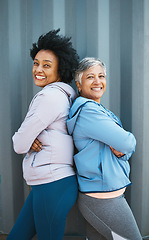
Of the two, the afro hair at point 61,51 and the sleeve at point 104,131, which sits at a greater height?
the afro hair at point 61,51

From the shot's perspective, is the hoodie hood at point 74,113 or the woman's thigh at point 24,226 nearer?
the hoodie hood at point 74,113

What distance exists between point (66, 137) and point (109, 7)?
4.36 ft

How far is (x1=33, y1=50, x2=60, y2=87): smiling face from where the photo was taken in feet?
5.39

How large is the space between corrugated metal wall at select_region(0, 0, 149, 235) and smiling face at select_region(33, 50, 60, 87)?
50cm

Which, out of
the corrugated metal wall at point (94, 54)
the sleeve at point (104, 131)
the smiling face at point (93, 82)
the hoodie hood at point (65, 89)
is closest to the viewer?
the sleeve at point (104, 131)

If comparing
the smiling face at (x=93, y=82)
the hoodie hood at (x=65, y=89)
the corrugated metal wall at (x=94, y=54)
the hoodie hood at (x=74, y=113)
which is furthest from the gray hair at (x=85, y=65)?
the corrugated metal wall at (x=94, y=54)

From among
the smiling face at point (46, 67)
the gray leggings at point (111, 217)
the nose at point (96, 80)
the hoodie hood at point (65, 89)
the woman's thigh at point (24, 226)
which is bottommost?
the woman's thigh at point (24, 226)

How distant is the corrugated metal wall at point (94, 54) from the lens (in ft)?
6.66

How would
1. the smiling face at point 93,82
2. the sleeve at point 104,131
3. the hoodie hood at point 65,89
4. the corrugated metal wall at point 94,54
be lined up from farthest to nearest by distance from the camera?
the corrugated metal wall at point 94,54 → the smiling face at point 93,82 → the hoodie hood at point 65,89 → the sleeve at point 104,131

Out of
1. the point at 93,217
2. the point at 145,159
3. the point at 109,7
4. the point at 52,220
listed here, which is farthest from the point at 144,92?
the point at 52,220

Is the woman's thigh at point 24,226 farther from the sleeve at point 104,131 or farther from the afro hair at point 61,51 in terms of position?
the afro hair at point 61,51

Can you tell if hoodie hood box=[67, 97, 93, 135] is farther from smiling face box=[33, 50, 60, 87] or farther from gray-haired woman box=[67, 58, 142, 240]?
smiling face box=[33, 50, 60, 87]

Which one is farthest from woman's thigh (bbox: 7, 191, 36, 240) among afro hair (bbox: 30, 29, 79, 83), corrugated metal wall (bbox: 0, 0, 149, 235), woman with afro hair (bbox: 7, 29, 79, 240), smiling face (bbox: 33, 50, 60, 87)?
afro hair (bbox: 30, 29, 79, 83)

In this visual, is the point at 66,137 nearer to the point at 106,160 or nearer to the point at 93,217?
the point at 106,160
